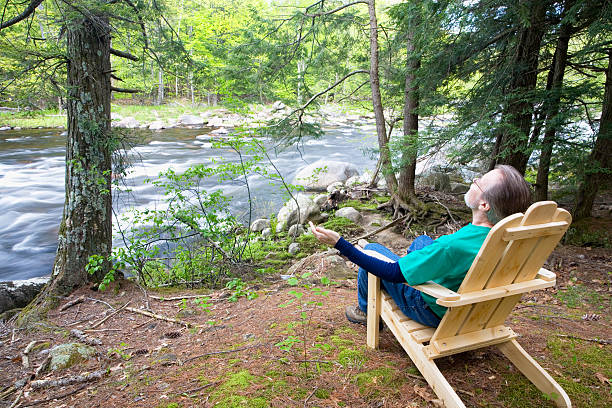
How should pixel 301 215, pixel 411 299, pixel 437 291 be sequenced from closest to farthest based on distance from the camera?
pixel 437 291 < pixel 411 299 < pixel 301 215

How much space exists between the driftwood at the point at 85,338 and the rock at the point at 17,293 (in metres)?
2.12

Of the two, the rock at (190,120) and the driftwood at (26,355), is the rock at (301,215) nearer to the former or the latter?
the driftwood at (26,355)

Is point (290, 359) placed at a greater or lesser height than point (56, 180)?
lesser

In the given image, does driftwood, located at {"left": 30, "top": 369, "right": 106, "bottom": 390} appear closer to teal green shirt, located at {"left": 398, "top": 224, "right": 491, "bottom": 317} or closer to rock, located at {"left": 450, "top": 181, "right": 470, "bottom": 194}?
teal green shirt, located at {"left": 398, "top": 224, "right": 491, "bottom": 317}

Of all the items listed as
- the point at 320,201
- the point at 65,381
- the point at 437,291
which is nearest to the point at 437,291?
the point at 437,291

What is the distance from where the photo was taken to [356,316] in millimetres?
3008

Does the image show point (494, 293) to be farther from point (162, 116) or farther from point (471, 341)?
point (162, 116)

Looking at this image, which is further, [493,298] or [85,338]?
[85,338]

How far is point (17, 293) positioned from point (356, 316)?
5202 mm

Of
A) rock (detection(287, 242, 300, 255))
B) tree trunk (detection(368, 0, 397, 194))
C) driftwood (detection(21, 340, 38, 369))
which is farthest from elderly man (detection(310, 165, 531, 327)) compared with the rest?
A: tree trunk (detection(368, 0, 397, 194))

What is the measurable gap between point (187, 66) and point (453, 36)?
439 centimetres

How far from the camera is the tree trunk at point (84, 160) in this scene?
4.61 meters

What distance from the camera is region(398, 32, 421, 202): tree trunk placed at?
20.0 ft

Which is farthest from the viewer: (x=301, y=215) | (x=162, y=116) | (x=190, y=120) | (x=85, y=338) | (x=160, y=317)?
(x=162, y=116)
